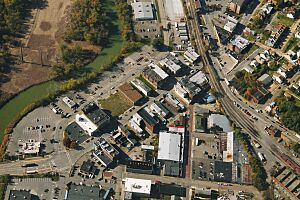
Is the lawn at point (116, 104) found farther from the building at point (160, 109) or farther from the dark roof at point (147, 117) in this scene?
the building at point (160, 109)

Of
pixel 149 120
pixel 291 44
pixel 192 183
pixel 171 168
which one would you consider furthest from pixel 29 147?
pixel 291 44

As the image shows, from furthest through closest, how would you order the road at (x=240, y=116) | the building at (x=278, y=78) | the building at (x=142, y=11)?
the building at (x=142, y=11)
the building at (x=278, y=78)
the road at (x=240, y=116)

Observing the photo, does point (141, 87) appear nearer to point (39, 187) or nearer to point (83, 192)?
point (83, 192)

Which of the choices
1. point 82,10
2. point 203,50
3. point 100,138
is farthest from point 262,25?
point 100,138

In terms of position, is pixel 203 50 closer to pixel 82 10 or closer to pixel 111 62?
pixel 111 62

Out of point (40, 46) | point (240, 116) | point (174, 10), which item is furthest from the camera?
point (174, 10)

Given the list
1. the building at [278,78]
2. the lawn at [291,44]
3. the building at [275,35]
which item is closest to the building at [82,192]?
the building at [278,78]

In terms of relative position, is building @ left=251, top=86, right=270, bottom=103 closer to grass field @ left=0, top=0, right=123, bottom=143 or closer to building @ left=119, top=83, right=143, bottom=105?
building @ left=119, top=83, right=143, bottom=105
